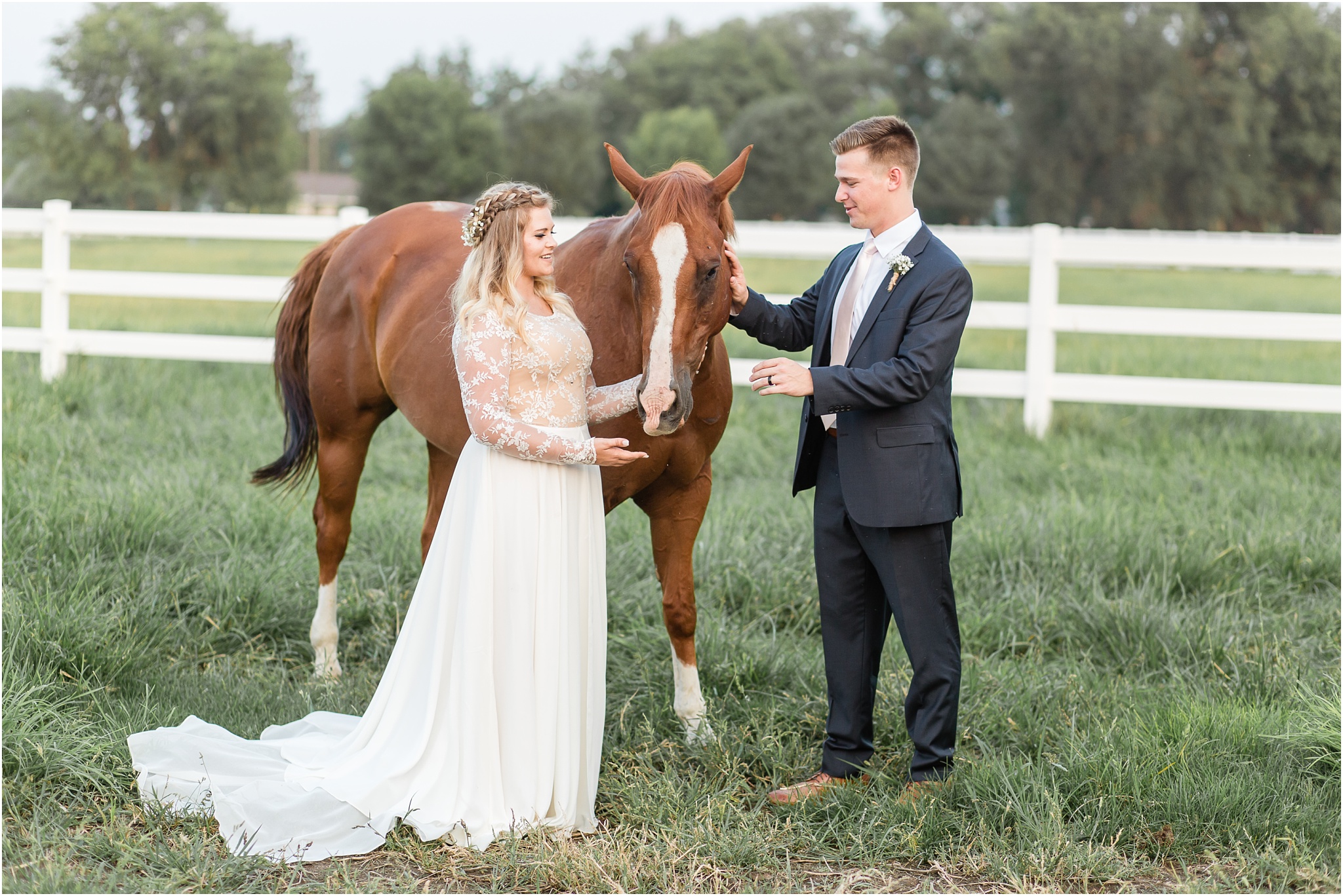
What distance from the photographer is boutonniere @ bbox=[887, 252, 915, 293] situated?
9.70 feet

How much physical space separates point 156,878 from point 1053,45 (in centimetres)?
5362

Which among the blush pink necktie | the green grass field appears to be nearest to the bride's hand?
the blush pink necktie

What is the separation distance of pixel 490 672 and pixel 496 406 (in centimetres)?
75

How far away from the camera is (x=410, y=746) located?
9.85 ft

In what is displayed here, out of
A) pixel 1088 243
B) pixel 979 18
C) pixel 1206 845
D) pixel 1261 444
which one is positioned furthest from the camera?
pixel 979 18

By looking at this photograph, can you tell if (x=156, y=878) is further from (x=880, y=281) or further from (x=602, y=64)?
(x=602, y=64)

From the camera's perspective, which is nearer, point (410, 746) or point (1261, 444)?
point (410, 746)

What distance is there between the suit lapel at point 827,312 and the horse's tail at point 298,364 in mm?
2526

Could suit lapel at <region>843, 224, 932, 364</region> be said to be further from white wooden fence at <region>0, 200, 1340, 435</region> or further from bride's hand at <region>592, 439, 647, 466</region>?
white wooden fence at <region>0, 200, 1340, 435</region>

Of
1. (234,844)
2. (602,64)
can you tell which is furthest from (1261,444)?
(602,64)

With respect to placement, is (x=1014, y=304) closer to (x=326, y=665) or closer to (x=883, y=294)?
(x=883, y=294)

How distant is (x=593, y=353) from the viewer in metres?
3.24

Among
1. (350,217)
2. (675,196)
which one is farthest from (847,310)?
(350,217)

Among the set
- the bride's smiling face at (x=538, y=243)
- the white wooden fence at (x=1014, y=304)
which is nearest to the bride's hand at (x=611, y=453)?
the bride's smiling face at (x=538, y=243)
